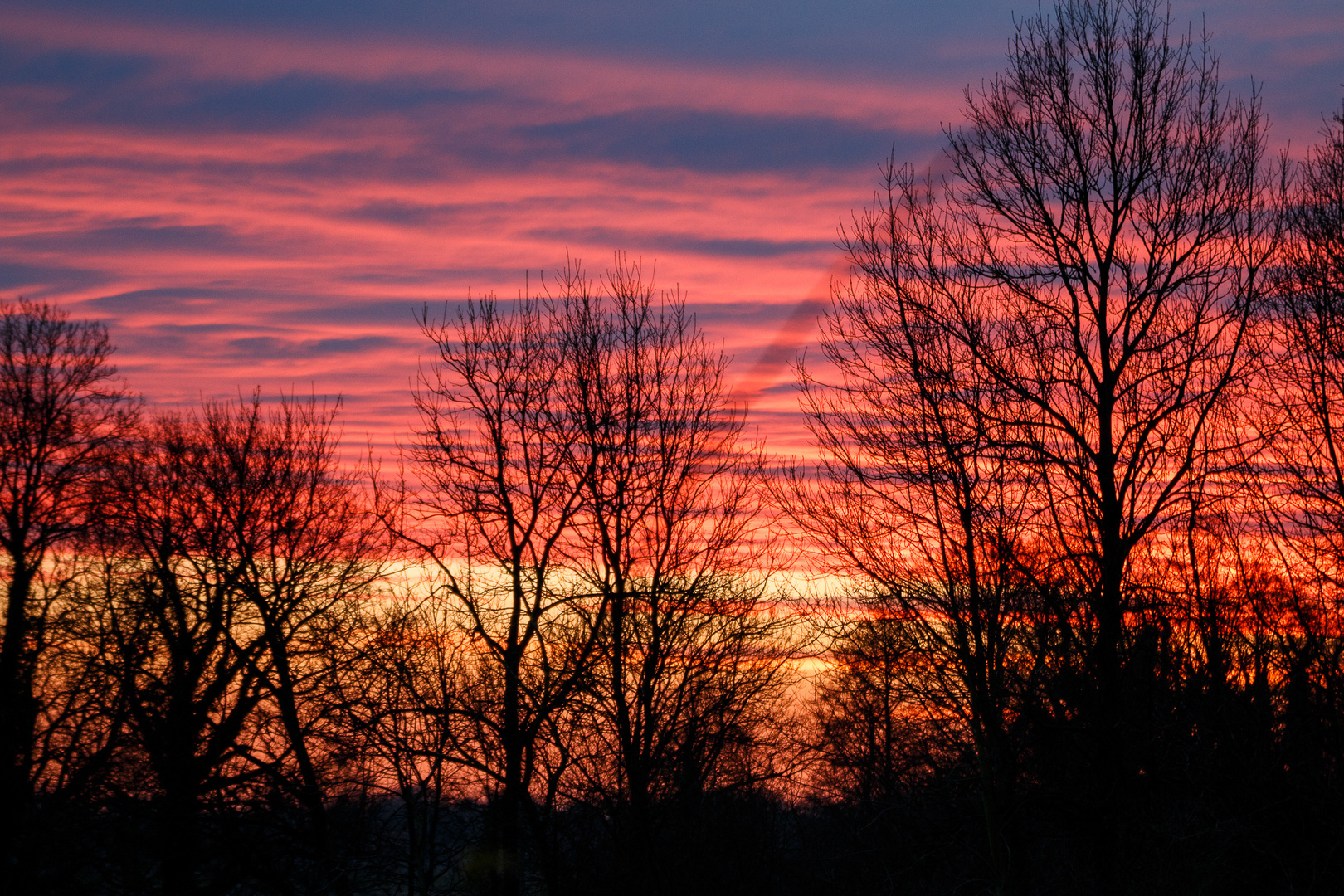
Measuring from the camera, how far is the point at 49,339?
123ft

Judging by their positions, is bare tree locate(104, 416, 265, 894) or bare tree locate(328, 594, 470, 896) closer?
bare tree locate(328, 594, 470, 896)

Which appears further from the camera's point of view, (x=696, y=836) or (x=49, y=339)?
(x=49, y=339)

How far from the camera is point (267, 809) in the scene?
29.8m

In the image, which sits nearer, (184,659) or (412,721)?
(412,721)

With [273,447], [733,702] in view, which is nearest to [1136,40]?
[733,702]

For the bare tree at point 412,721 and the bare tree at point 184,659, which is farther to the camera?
the bare tree at point 184,659

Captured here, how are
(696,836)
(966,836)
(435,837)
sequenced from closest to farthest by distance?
(966,836) → (696,836) → (435,837)

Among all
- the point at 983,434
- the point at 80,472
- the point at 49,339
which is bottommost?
the point at 983,434

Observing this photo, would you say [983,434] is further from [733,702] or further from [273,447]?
[273,447]

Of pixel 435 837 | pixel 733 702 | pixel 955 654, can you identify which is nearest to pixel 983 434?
pixel 955 654

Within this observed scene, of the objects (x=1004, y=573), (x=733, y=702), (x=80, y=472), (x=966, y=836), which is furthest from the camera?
(x=80, y=472)

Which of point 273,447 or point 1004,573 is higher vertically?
point 273,447

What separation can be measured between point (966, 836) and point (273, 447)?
2515 cm

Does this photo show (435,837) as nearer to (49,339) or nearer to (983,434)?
(983,434)
